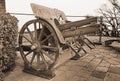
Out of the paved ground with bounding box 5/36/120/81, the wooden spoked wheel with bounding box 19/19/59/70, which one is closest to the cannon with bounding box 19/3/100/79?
the wooden spoked wheel with bounding box 19/19/59/70

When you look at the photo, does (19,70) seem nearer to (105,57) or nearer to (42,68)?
(42,68)

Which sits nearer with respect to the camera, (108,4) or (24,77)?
(24,77)

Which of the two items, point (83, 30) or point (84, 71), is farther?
point (84, 71)

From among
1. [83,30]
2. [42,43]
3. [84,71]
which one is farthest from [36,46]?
[84,71]

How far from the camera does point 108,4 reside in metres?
14.9

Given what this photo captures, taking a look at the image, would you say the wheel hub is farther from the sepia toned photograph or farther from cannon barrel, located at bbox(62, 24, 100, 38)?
cannon barrel, located at bbox(62, 24, 100, 38)

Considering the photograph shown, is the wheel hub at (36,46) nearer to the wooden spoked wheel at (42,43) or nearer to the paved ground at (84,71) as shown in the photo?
the wooden spoked wheel at (42,43)

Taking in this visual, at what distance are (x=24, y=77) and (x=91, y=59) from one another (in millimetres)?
1912

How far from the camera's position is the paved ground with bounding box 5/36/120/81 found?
3.22 meters

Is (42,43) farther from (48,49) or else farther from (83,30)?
(83,30)

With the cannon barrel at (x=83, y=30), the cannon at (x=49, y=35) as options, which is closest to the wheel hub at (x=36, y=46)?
the cannon at (x=49, y=35)

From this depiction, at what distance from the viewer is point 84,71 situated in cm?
358

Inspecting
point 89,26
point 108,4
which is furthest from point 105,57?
point 108,4

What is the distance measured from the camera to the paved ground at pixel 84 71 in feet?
10.6
